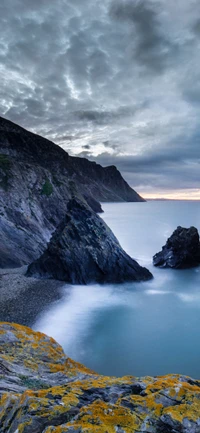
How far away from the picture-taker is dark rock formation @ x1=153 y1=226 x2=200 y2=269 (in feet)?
129

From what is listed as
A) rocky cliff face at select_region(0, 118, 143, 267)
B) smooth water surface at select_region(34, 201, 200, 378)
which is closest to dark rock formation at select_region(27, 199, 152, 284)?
smooth water surface at select_region(34, 201, 200, 378)

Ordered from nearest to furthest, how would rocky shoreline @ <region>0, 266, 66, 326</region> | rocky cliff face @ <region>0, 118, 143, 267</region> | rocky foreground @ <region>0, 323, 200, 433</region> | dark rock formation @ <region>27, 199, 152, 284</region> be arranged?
rocky foreground @ <region>0, 323, 200, 433</region> → rocky shoreline @ <region>0, 266, 66, 326</region> → dark rock formation @ <region>27, 199, 152, 284</region> → rocky cliff face @ <region>0, 118, 143, 267</region>

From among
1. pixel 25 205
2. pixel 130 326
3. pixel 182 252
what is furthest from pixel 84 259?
pixel 25 205

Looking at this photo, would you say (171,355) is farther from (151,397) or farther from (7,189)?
(7,189)

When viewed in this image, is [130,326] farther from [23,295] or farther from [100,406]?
[100,406]

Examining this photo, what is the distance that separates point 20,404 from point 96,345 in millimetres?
13480

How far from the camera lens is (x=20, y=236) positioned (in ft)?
120

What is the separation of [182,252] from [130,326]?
21777 millimetres

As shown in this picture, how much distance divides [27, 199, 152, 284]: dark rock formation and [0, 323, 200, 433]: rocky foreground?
2242cm

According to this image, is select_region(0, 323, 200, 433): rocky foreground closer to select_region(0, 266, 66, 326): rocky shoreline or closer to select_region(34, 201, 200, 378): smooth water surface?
select_region(34, 201, 200, 378): smooth water surface

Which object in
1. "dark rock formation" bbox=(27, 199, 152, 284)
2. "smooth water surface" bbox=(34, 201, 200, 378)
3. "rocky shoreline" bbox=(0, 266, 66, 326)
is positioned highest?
"dark rock formation" bbox=(27, 199, 152, 284)

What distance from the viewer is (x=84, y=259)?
31.0 m

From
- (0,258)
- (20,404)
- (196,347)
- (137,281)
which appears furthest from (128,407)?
(0,258)

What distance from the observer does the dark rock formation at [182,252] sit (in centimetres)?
3947
